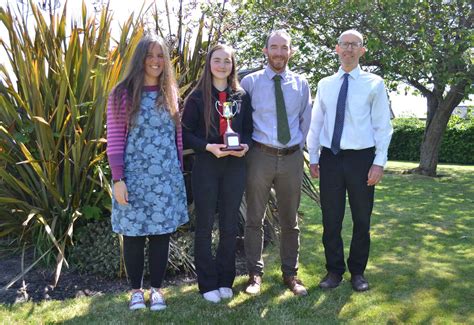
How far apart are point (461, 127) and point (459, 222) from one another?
13.6m

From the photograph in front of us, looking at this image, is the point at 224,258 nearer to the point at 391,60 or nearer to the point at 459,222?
the point at 459,222

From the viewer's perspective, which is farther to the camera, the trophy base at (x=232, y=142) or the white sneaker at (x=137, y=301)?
the white sneaker at (x=137, y=301)

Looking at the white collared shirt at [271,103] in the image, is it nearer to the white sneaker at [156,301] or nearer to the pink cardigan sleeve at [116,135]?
the pink cardigan sleeve at [116,135]

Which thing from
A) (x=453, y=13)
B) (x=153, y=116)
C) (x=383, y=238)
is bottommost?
(x=383, y=238)

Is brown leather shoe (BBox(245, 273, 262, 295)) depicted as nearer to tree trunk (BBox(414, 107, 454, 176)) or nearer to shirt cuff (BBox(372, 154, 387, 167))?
shirt cuff (BBox(372, 154, 387, 167))

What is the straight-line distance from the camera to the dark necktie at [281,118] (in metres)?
3.39

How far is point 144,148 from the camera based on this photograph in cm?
307

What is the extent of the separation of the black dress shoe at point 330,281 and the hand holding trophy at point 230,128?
Answer: 4.36 feet

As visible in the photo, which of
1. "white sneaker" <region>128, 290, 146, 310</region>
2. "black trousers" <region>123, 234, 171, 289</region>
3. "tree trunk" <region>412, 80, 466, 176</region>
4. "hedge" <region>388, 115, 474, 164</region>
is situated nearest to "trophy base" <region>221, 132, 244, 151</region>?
"black trousers" <region>123, 234, 171, 289</region>

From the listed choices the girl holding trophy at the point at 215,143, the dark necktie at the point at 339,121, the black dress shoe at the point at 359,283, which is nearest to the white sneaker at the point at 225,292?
the girl holding trophy at the point at 215,143

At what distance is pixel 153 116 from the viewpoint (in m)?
3.08

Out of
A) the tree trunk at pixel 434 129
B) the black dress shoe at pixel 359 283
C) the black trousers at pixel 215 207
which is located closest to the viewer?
the black trousers at pixel 215 207

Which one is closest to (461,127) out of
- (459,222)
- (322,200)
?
(459,222)

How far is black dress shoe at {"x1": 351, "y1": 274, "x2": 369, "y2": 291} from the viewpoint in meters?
3.65
